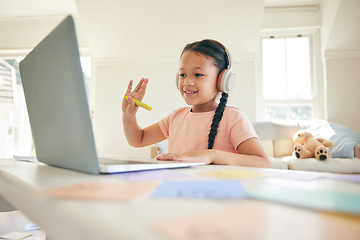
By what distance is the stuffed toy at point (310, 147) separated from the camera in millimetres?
2525

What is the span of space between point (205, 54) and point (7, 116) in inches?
165

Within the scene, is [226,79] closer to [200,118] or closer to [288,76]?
[200,118]

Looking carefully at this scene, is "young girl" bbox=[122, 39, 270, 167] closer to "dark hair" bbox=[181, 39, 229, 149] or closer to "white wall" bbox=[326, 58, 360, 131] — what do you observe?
"dark hair" bbox=[181, 39, 229, 149]

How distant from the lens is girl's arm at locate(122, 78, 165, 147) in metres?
1.01

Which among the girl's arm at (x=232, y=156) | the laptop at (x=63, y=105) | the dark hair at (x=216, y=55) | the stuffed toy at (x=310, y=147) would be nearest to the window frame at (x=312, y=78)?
the stuffed toy at (x=310, y=147)

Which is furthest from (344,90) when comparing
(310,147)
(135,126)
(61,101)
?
(61,101)

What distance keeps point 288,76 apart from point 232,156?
3.35 metres

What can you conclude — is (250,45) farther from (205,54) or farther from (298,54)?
(205,54)

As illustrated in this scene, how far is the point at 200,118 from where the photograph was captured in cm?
119

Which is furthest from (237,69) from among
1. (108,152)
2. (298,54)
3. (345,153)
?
(108,152)

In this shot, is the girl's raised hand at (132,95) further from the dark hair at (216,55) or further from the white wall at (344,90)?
the white wall at (344,90)

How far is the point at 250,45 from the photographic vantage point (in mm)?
3439

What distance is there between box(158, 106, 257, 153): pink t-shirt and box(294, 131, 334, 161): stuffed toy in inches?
67.7

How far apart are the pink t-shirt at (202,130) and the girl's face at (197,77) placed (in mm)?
82
